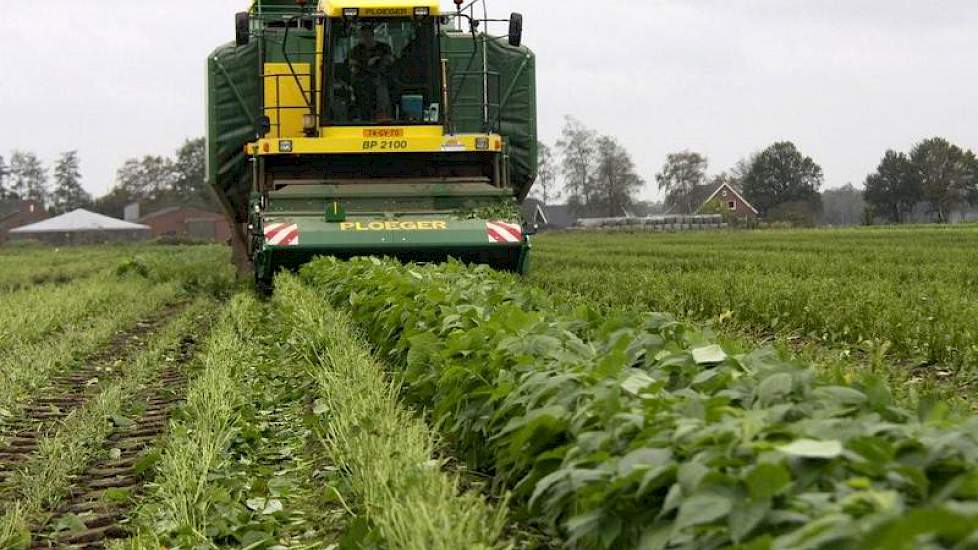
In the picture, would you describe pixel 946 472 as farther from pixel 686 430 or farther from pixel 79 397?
pixel 79 397

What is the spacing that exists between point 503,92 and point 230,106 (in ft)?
12.4

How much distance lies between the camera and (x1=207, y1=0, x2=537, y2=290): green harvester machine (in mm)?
12344

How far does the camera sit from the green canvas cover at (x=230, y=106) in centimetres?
→ 1441

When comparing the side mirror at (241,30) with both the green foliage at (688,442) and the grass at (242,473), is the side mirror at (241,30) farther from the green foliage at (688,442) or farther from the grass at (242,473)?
the green foliage at (688,442)

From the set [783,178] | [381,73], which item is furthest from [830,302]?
[783,178]

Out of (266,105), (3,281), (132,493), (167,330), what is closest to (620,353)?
(132,493)

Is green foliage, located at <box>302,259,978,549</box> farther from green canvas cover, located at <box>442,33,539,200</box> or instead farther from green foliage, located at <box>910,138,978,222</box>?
green foliage, located at <box>910,138,978,222</box>

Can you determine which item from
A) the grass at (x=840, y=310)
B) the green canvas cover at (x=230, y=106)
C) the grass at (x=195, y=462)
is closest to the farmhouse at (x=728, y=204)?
the grass at (x=840, y=310)

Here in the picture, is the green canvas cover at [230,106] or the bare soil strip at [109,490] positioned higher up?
the green canvas cover at [230,106]

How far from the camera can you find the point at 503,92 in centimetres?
1460

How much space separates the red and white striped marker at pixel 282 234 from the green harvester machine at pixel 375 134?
13 mm

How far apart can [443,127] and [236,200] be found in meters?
3.74

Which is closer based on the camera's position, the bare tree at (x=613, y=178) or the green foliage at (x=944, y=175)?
the green foliage at (x=944, y=175)

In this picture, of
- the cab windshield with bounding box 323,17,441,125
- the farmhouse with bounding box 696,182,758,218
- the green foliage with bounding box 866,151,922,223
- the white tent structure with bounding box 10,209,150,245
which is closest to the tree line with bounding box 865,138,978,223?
the green foliage with bounding box 866,151,922,223
